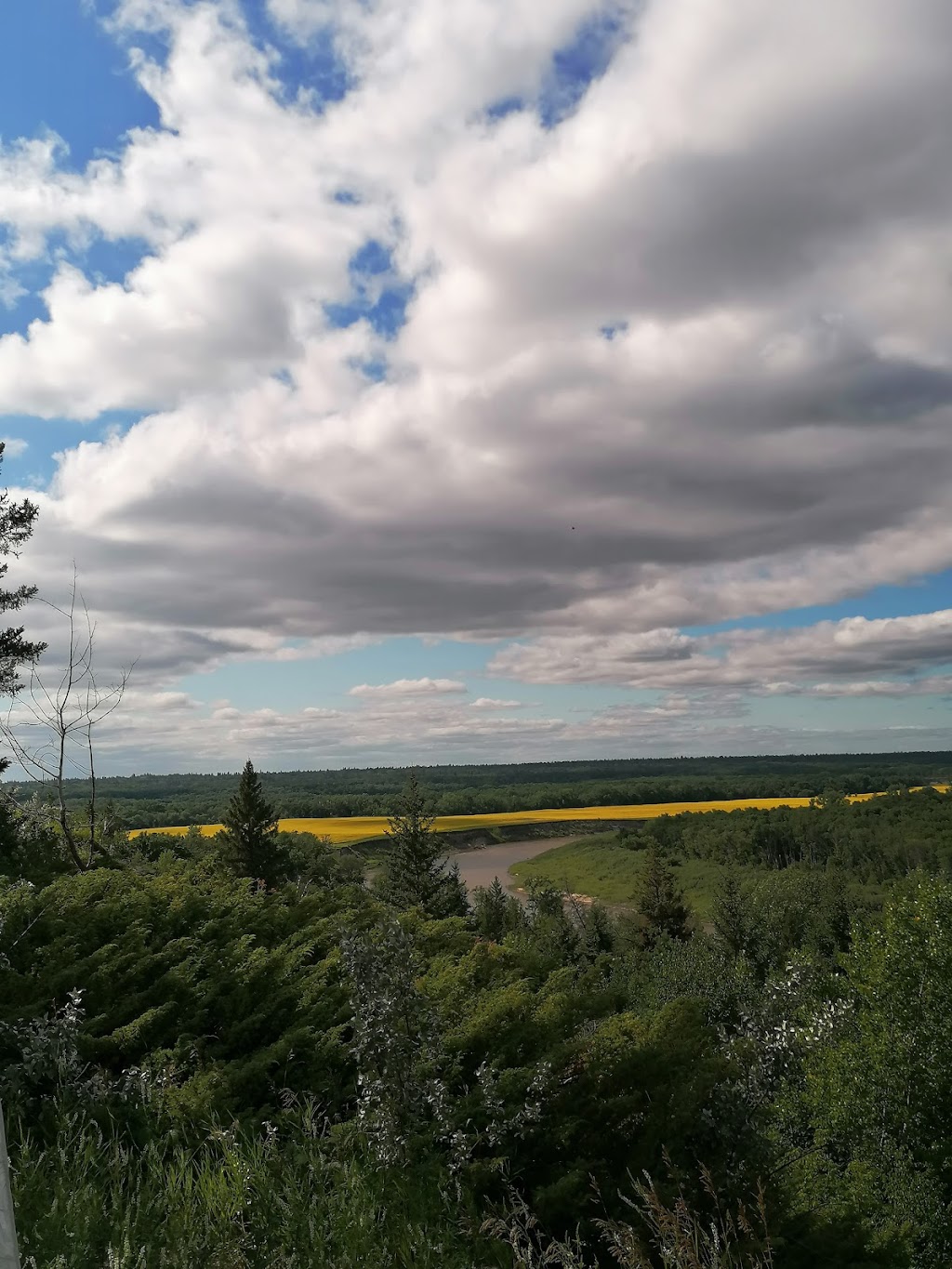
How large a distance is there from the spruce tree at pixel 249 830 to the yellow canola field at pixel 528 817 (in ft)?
161

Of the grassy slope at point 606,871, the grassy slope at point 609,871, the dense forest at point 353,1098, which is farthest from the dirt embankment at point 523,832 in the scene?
the dense forest at point 353,1098

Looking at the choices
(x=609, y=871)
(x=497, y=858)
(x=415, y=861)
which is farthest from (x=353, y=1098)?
(x=497, y=858)

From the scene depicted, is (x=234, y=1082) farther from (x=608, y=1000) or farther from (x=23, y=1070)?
(x=608, y=1000)

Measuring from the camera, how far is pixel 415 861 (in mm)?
44281

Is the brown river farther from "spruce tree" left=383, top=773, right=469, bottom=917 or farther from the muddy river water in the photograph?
"spruce tree" left=383, top=773, right=469, bottom=917

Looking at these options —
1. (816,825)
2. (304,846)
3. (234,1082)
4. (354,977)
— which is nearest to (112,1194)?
(354,977)

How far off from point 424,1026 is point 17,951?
6.43m

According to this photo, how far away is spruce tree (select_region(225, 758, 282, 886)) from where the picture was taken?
142ft

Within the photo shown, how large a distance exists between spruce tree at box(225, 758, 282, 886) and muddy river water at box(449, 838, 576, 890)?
213 ft

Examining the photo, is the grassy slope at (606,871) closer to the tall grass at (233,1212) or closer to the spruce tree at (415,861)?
the spruce tree at (415,861)

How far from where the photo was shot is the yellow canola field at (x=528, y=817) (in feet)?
332

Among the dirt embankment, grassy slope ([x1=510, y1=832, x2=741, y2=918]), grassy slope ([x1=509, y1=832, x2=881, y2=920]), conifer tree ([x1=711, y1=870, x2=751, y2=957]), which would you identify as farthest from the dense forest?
the dirt embankment

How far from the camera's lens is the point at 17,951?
1116cm

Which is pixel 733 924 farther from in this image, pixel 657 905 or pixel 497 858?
pixel 497 858
